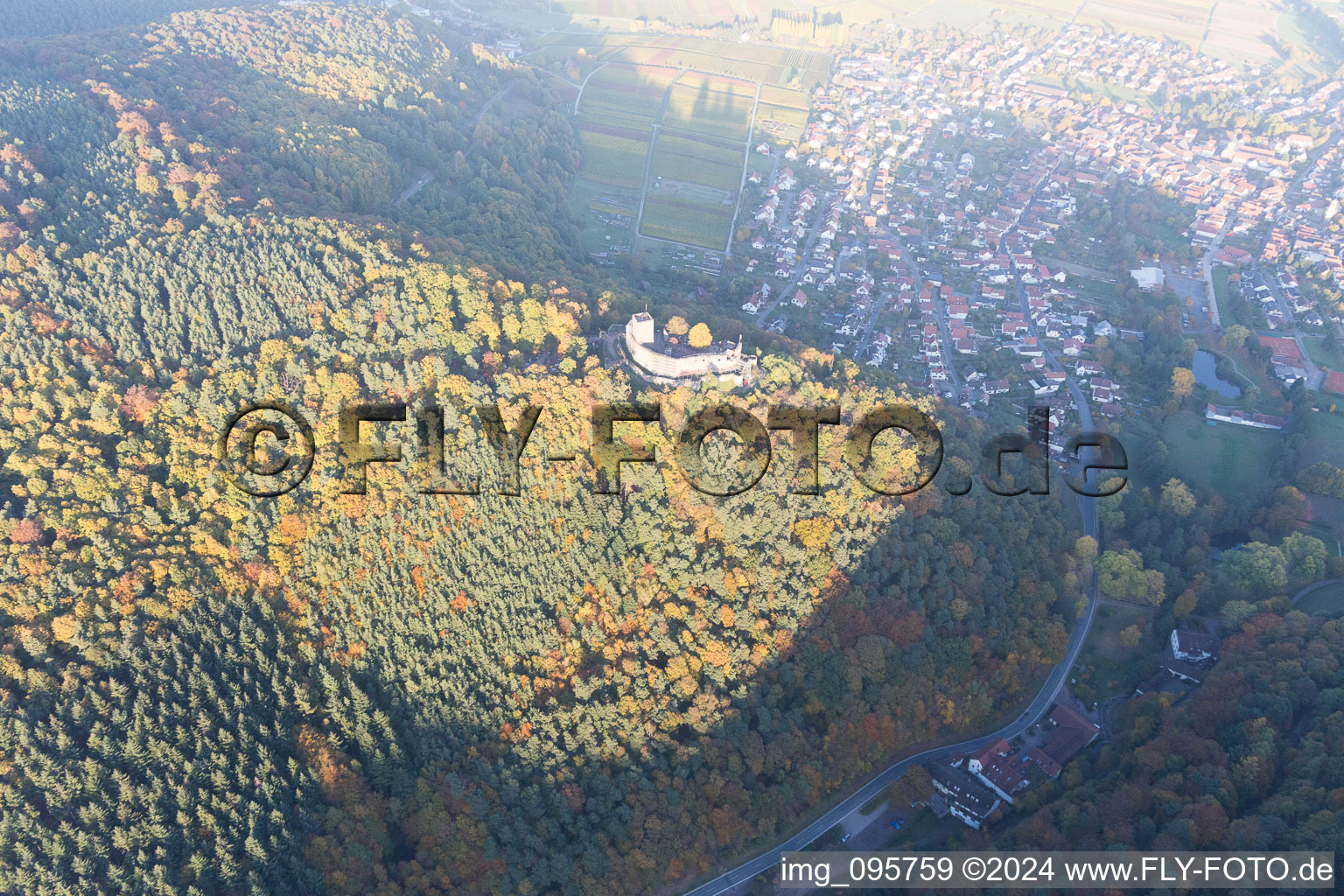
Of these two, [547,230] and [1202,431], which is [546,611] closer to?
[547,230]

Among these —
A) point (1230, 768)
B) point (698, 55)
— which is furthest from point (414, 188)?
point (1230, 768)

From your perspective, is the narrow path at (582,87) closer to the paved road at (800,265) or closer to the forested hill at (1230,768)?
the paved road at (800,265)

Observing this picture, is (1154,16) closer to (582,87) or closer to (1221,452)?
(582,87)

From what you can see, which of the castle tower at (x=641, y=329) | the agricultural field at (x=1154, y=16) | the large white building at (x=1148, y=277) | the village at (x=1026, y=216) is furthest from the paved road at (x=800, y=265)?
the agricultural field at (x=1154, y=16)

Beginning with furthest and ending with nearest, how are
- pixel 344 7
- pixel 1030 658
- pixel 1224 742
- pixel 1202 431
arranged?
pixel 344 7 → pixel 1202 431 → pixel 1030 658 → pixel 1224 742

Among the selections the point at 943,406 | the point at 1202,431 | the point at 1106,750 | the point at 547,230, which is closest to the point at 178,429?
the point at 547,230

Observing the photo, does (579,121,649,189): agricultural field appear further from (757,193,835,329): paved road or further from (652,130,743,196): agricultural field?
(757,193,835,329): paved road

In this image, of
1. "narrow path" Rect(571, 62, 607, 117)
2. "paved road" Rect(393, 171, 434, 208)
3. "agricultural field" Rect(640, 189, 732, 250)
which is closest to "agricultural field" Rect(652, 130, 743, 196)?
"agricultural field" Rect(640, 189, 732, 250)
